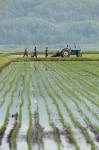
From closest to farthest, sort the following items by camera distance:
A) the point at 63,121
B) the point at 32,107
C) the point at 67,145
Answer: the point at 67,145, the point at 63,121, the point at 32,107

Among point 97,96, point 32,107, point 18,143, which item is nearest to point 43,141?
point 18,143

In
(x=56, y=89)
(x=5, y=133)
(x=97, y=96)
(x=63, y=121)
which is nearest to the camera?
(x=5, y=133)

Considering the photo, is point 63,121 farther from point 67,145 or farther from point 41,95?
point 41,95

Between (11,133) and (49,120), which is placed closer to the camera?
(11,133)

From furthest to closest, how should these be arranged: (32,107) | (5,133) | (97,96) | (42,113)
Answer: (97,96) → (32,107) → (42,113) → (5,133)

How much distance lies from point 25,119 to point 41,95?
5.41 m

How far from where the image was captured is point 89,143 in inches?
329

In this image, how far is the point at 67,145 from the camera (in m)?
8.23

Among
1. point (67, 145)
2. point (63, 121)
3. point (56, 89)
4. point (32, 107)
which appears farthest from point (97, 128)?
point (56, 89)

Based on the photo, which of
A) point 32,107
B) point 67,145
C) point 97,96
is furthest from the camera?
point 97,96

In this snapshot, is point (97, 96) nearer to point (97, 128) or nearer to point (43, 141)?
point (97, 128)

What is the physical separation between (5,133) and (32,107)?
392cm

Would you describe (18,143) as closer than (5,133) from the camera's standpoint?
Yes

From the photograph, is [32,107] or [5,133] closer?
[5,133]
